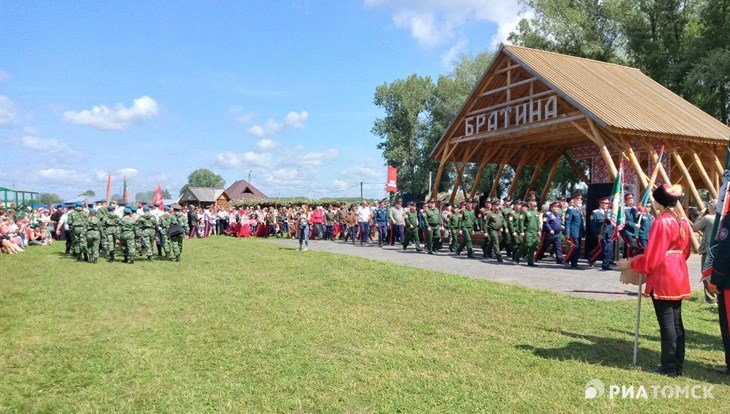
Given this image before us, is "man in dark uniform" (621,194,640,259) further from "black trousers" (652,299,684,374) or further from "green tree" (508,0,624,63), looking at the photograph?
"green tree" (508,0,624,63)

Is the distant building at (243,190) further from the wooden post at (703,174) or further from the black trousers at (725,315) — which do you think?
the black trousers at (725,315)

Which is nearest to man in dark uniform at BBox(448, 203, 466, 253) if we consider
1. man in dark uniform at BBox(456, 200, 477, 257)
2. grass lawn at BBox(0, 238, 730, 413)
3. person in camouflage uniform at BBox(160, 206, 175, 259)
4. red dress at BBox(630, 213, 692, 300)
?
man in dark uniform at BBox(456, 200, 477, 257)

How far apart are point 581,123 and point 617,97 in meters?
1.67

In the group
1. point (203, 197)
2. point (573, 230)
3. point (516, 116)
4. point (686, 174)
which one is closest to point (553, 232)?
point (573, 230)

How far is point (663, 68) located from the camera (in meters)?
30.5

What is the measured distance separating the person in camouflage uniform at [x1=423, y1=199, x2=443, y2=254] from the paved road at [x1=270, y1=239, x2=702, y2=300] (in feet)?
2.81

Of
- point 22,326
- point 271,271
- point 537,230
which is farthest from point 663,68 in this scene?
point 22,326

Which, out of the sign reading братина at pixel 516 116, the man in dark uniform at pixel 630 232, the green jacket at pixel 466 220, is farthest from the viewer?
the sign reading братина at pixel 516 116

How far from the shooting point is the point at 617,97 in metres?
18.1

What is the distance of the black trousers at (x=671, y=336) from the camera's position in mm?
5098

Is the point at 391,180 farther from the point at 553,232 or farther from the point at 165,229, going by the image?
the point at 553,232

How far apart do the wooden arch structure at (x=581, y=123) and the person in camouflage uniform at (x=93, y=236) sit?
1446 cm

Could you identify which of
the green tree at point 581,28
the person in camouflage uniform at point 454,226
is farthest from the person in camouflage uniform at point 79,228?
the green tree at point 581,28

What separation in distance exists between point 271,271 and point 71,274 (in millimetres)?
4717
